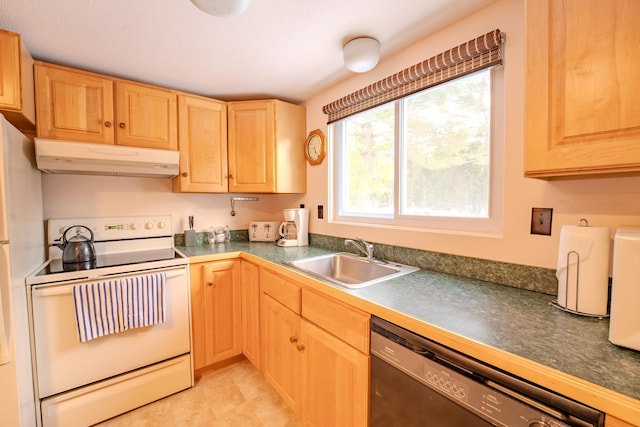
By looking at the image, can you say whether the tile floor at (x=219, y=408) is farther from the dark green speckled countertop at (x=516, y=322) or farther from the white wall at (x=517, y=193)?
the white wall at (x=517, y=193)

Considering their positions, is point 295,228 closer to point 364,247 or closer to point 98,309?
point 364,247

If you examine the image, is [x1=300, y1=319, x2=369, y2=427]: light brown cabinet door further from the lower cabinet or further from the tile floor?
the tile floor

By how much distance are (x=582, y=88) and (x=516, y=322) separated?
71 centimetres

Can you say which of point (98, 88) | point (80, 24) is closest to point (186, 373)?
point (98, 88)

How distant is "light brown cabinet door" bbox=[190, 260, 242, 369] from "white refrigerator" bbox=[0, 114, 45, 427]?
79cm

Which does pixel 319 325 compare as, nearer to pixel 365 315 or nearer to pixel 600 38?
pixel 365 315

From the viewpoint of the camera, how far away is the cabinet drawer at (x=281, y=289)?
1469 millimetres

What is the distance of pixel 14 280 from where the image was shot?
122 cm

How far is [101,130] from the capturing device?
1.81 metres

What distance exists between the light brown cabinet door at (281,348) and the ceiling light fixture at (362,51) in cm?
142

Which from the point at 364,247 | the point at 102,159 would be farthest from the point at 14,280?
the point at 364,247

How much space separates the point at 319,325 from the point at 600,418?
0.95 meters

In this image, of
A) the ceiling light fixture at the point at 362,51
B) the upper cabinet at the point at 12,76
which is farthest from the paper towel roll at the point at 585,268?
the upper cabinet at the point at 12,76

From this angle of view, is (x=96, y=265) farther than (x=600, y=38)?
Yes
